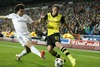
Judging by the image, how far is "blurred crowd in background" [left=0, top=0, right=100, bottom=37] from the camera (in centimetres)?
2652

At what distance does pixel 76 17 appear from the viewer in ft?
105

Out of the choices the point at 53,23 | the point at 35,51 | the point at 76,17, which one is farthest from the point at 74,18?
the point at 35,51

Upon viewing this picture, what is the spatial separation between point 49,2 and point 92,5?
12.1 meters

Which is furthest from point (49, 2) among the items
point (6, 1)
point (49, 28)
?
point (49, 28)

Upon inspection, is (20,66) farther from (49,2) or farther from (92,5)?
(49,2)

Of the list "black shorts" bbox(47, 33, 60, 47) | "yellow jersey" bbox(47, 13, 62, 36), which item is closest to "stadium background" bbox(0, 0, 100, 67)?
"black shorts" bbox(47, 33, 60, 47)

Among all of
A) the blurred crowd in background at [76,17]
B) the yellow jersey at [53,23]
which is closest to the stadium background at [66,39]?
the blurred crowd in background at [76,17]

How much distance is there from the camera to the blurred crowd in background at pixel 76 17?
87.0 feet

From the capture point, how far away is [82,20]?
2972 centimetres

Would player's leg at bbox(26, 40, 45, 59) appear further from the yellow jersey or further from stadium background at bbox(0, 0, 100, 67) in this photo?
the yellow jersey

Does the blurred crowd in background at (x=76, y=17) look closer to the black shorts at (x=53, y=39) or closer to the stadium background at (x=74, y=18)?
the stadium background at (x=74, y=18)

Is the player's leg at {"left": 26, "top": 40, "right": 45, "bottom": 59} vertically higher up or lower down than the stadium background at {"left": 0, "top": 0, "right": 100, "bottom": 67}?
higher up

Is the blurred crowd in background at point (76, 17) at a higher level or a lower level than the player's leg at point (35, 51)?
lower

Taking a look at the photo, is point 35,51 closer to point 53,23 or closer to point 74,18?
point 53,23
